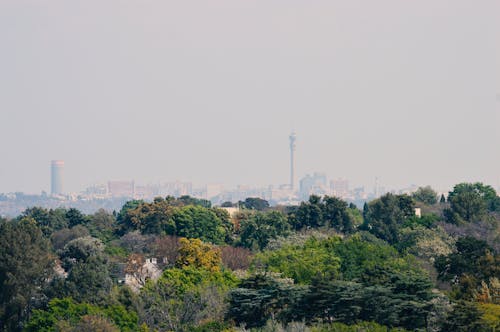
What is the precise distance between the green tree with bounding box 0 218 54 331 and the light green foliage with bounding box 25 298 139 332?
3746 millimetres

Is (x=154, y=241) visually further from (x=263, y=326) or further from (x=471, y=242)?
(x=263, y=326)

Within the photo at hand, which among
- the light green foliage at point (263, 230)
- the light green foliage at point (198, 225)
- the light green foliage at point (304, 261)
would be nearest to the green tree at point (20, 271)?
the light green foliage at point (304, 261)

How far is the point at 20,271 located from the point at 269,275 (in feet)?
32.8

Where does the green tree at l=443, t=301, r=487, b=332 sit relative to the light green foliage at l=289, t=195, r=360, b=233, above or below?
below

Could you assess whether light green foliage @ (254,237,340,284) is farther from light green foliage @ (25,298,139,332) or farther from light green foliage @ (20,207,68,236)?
light green foliage @ (20,207,68,236)

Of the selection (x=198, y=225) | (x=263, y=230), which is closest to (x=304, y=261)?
(x=263, y=230)

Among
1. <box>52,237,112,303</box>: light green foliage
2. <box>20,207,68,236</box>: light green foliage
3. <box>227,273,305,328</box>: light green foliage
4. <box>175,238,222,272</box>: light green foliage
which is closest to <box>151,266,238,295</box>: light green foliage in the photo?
<box>52,237,112,303</box>: light green foliage

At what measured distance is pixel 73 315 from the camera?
1501 inches

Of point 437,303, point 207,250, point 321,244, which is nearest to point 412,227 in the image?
point 321,244

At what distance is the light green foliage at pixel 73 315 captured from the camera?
37594 mm

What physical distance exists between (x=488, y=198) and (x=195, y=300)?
4472 cm

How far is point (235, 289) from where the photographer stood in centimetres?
3869

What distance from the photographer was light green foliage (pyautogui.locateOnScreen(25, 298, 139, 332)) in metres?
37.6

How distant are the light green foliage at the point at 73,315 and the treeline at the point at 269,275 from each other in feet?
0.22
